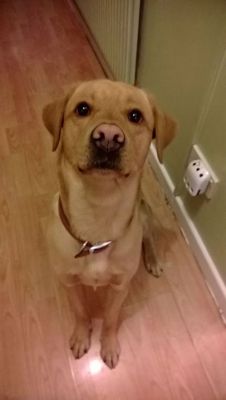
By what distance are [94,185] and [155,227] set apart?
0.82m

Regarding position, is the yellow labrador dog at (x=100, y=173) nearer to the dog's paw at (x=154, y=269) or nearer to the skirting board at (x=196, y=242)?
the dog's paw at (x=154, y=269)

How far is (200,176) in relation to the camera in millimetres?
1496

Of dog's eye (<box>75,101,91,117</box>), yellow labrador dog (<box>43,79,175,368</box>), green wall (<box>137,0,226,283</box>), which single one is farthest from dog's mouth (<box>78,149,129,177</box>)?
green wall (<box>137,0,226,283</box>)

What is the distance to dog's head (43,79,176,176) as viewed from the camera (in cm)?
91

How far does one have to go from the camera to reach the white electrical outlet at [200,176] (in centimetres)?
148

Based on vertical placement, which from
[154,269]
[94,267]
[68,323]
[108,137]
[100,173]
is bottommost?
[68,323]

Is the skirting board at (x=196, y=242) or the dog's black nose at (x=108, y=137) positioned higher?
the dog's black nose at (x=108, y=137)

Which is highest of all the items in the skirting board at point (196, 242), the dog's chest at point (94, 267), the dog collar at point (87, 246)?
the dog collar at point (87, 246)

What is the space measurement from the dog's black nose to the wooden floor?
854 mm

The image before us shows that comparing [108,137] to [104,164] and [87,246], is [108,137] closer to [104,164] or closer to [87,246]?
[104,164]

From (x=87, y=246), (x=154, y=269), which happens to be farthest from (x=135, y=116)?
(x=154, y=269)

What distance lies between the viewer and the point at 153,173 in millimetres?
2000

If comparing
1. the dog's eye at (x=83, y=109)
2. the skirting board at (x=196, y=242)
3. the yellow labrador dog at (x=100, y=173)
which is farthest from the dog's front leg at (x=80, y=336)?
the dog's eye at (x=83, y=109)

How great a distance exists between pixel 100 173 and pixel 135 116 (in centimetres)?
20
